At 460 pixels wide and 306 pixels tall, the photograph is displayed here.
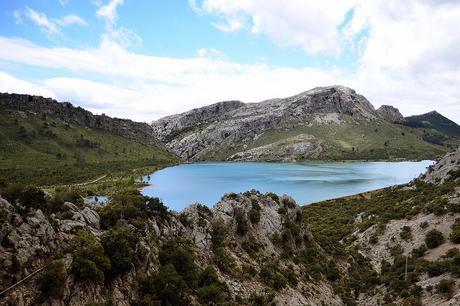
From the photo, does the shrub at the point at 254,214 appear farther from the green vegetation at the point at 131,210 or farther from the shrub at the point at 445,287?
the shrub at the point at 445,287

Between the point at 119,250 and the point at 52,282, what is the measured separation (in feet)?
22.0

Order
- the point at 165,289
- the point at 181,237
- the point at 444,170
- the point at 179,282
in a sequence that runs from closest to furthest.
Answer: the point at 165,289, the point at 179,282, the point at 181,237, the point at 444,170

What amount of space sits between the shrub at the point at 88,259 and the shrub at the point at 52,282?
6.28 feet

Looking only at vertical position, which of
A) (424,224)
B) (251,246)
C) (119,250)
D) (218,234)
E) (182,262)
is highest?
(119,250)

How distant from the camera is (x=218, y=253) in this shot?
4228cm

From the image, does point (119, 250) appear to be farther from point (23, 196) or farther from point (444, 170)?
point (444, 170)

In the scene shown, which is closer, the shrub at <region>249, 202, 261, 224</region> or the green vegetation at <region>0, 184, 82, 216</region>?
the green vegetation at <region>0, 184, 82, 216</region>

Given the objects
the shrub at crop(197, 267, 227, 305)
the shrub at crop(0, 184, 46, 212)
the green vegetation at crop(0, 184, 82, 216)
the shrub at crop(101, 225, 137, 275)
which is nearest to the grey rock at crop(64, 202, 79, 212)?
the green vegetation at crop(0, 184, 82, 216)

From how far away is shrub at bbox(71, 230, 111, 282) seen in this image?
24344 mm

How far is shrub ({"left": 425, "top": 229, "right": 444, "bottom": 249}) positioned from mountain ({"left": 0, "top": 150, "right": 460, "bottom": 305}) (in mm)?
153

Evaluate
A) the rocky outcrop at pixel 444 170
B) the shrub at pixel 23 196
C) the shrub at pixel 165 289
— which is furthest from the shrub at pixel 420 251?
the shrub at pixel 23 196

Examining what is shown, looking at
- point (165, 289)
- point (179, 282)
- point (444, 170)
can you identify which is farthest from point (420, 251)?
point (444, 170)

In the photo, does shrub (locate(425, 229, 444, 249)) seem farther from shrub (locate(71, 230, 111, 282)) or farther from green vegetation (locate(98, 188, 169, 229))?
shrub (locate(71, 230, 111, 282))

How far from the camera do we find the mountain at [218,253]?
24016mm
